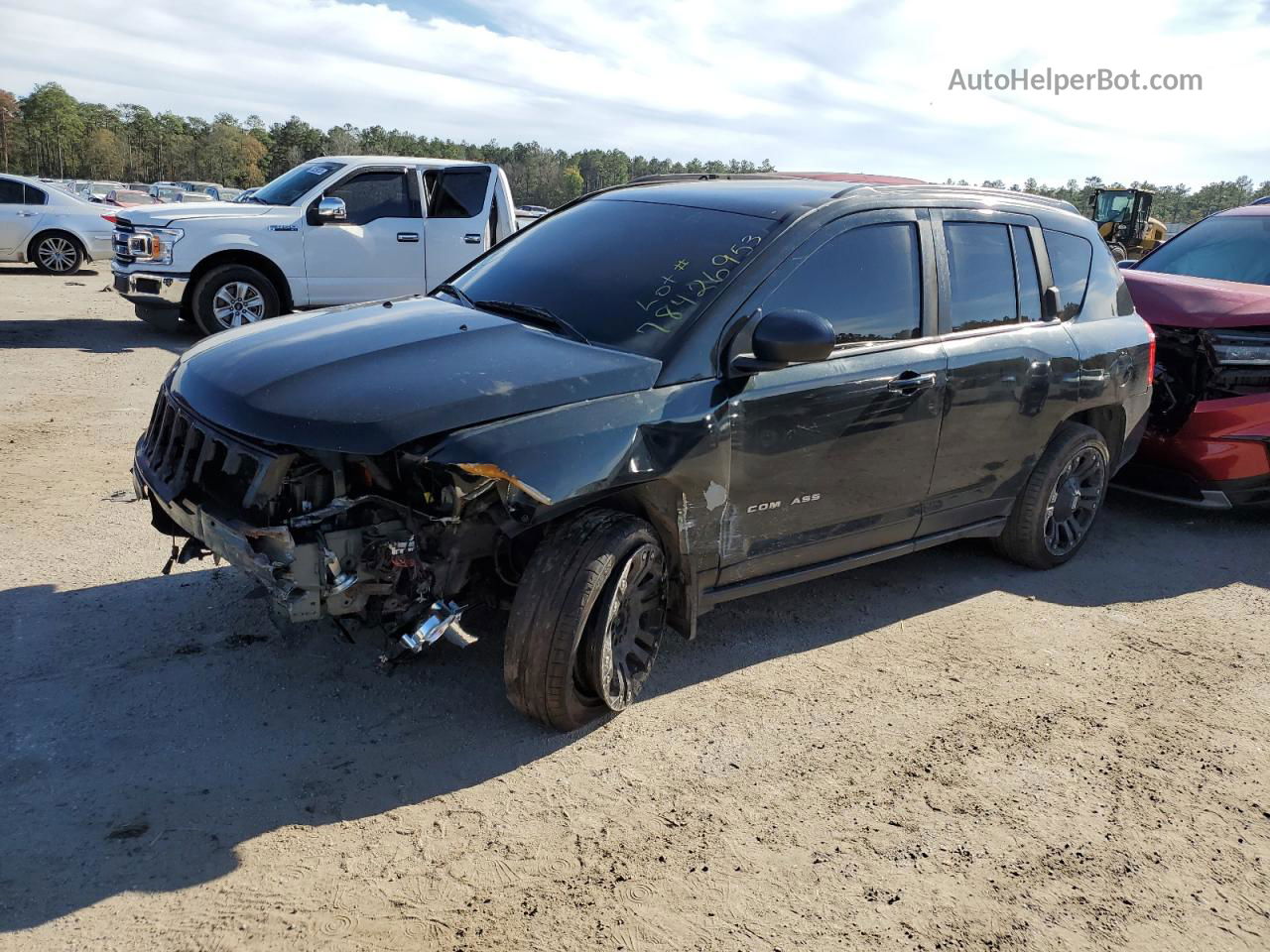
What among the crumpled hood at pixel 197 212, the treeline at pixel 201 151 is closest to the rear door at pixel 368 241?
the crumpled hood at pixel 197 212

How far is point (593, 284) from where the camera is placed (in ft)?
13.4

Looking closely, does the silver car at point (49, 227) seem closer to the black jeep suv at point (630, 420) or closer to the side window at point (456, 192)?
the side window at point (456, 192)

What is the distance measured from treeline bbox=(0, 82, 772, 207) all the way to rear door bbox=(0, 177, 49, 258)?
6854 centimetres

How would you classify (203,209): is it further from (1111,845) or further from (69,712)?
(1111,845)

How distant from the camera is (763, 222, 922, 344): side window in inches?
155

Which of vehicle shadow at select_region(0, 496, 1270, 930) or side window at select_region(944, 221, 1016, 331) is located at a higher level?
side window at select_region(944, 221, 1016, 331)

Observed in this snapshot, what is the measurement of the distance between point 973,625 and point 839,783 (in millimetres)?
1651

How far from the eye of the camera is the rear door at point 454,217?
438 inches

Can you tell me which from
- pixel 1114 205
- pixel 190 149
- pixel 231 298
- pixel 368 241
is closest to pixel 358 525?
pixel 231 298

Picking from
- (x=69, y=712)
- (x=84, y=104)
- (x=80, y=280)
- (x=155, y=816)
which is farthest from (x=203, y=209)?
(x=84, y=104)

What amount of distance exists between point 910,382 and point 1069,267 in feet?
5.57

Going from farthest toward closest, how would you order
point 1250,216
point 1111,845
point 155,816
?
1. point 1250,216
2. point 1111,845
3. point 155,816

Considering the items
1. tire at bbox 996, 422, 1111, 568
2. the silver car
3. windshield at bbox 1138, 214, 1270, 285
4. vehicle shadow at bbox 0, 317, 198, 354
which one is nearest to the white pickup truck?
vehicle shadow at bbox 0, 317, 198, 354

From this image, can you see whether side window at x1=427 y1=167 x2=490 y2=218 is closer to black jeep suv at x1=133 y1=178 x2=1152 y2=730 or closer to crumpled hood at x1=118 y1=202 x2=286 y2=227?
crumpled hood at x1=118 y1=202 x2=286 y2=227
